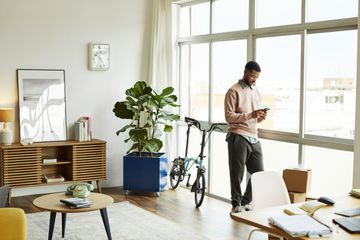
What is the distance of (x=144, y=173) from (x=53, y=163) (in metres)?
1.15

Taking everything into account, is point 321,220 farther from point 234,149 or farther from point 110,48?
point 110,48

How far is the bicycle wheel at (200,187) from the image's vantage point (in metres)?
5.92

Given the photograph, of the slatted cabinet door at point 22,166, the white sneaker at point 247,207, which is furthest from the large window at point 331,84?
the slatted cabinet door at point 22,166

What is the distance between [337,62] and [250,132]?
1174 mm

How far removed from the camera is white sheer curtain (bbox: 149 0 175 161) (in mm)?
7152

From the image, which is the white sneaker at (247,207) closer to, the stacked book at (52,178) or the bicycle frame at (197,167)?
the bicycle frame at (197,167)

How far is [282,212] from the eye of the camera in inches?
114

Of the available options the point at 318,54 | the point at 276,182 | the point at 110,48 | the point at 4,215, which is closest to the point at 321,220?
the point at 276,182

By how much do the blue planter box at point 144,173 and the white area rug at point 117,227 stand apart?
31.4 inches

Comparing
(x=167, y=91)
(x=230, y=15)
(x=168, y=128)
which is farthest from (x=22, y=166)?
(x=230, y=15)

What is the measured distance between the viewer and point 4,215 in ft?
9.46

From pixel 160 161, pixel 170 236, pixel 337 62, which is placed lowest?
pixel 170 236

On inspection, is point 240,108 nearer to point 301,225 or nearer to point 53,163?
point 53,163

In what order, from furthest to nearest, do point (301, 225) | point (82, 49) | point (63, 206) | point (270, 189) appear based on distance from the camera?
point (82, 49) → point (63, 206) → point (270, 189) → point (301, 225)
